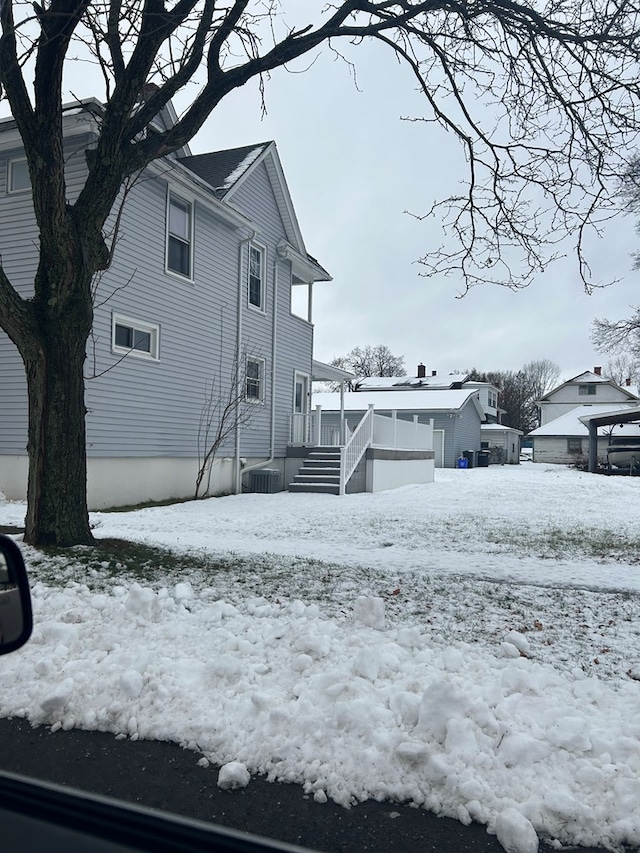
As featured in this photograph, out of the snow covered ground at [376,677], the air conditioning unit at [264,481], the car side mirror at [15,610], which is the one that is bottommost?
the snow covered ground at [376,677]

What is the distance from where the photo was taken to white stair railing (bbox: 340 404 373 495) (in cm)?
1475

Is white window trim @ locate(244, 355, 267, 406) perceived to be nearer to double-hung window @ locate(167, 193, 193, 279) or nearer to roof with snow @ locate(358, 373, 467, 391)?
double-hung window @ locate(167, 193, 193, 279)

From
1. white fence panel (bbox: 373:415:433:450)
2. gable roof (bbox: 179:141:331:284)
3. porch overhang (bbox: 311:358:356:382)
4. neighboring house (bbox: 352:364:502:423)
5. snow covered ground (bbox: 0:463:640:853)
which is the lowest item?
snow covered ground (bbox: 0:463:640:853)

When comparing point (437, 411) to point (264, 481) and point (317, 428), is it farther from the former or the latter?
point (264, 481)

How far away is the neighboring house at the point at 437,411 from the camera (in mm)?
33188

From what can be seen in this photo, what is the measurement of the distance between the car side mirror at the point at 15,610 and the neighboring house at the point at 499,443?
41529 mm

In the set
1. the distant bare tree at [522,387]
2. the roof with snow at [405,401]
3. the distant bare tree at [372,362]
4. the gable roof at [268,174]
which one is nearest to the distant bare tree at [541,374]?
the distant bare tree at [522,387]

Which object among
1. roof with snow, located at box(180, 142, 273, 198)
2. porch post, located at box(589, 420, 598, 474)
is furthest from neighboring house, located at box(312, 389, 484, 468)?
roof with snow, located at box(180, 142, 273, 198)

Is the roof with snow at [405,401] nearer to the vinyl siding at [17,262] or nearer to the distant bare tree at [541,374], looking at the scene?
the vinyl siding at [17,262]

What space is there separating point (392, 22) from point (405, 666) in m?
6.95

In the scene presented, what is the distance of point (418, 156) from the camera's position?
10672mm

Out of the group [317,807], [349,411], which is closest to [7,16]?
[317,807]

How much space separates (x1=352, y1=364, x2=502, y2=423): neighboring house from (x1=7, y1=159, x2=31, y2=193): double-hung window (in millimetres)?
31334

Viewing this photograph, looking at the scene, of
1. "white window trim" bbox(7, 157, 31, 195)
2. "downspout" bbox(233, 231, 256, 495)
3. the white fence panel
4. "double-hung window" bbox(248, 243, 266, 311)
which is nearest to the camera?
"white window trim" bbox(7, 157, 31, 195)
